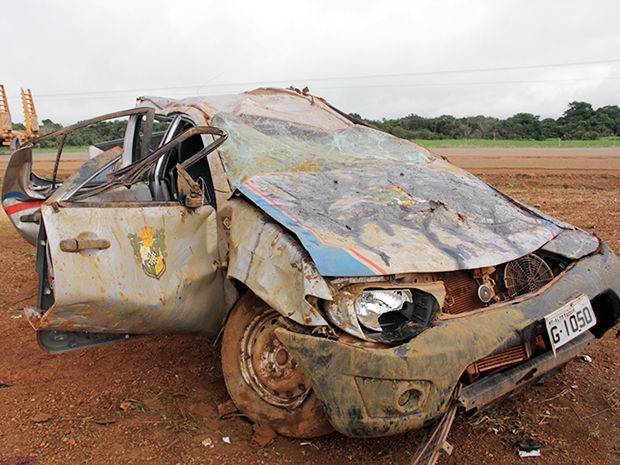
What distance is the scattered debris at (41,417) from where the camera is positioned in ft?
10.0

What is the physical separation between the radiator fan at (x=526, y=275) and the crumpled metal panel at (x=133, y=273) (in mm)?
1630

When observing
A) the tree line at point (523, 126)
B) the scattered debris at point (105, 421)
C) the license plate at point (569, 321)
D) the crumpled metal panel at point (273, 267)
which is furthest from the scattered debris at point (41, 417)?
the tree line at point (523, 126)

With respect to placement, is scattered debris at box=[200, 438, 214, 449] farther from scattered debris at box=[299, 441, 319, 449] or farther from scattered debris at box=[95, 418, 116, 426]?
scattered debris at box=[95, 418, 116, 426]

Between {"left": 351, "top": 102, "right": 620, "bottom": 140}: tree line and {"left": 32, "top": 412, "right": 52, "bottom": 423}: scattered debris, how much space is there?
43.9 metres

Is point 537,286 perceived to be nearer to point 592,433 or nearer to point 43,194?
point 592,433

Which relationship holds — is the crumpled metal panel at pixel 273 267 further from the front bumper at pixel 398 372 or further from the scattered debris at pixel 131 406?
the scattered debris at pixel 131 406

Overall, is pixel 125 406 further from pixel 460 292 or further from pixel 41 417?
pixel 460 292

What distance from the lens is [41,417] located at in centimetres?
309

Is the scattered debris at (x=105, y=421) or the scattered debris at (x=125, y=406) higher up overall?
the scattered debris at (x=125, y=406)

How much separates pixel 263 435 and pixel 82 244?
1.41 metres

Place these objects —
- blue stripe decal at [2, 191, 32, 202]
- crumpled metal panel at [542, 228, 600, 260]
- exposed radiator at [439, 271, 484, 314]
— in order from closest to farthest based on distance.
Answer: exposed radiator at [439, 271, 484, 314]
crumpled metal panel at [542, 228, 600, 260]
blue stripe decal at [2, 191, 32, 202]

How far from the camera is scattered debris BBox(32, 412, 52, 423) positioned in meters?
3.06

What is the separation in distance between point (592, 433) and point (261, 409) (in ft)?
6.00

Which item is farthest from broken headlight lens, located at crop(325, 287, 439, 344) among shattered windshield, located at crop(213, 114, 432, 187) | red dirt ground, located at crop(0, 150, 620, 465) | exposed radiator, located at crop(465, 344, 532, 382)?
shattered windshield, located at crop(213, 114, 432, 187)
